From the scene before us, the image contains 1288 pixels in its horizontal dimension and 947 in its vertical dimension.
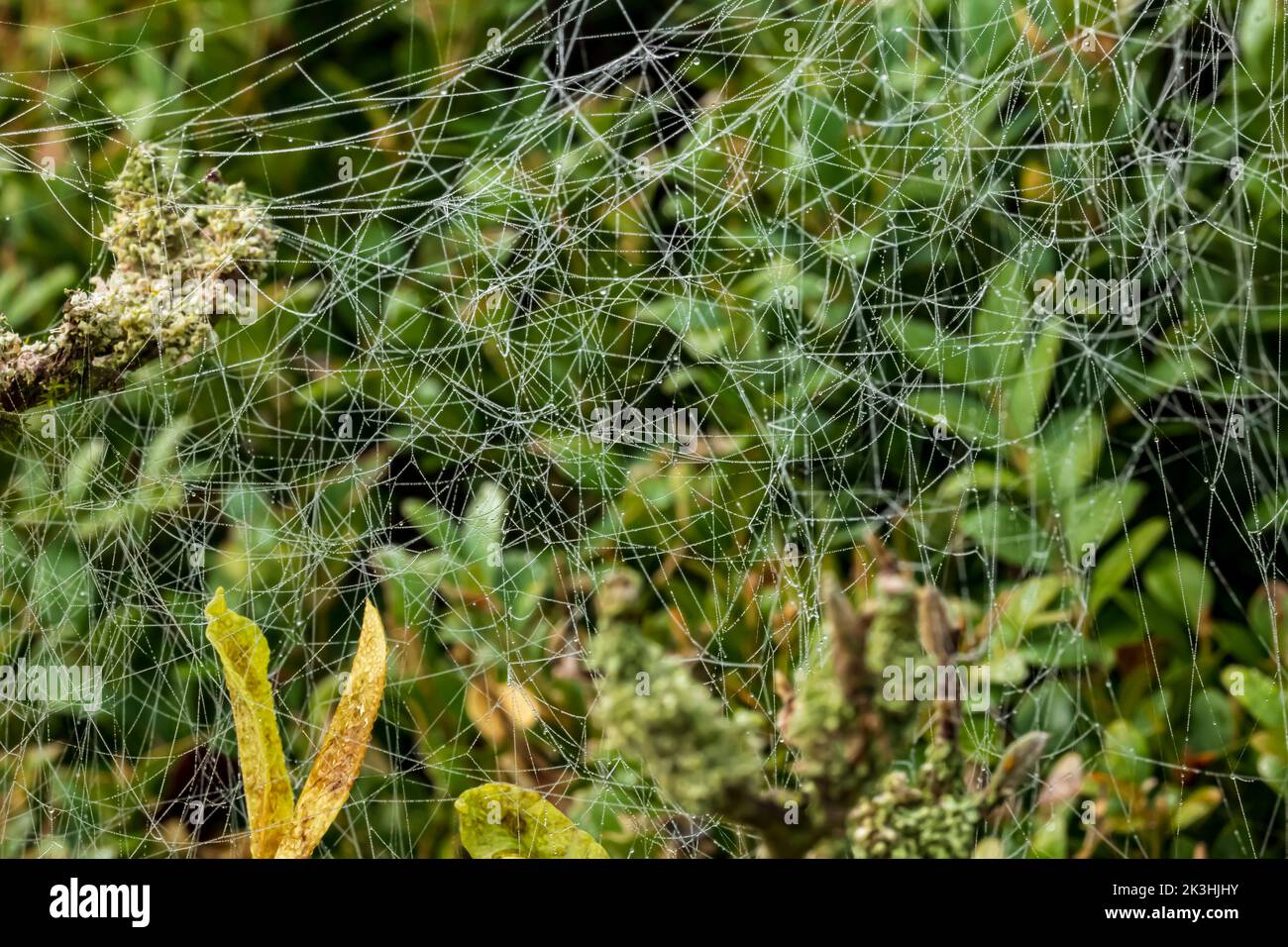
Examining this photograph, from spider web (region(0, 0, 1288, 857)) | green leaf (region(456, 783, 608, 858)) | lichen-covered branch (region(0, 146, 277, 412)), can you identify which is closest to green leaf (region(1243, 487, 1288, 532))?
spider web (region(0, 0, 1288, 857))

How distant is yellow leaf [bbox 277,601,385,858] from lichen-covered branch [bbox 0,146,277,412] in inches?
5.6

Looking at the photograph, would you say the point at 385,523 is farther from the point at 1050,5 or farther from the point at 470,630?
the point at 1050,5

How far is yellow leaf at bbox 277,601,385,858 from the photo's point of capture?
1.35ft

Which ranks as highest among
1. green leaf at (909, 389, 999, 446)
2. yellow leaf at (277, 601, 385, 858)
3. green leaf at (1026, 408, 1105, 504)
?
green leaf at (909, 389, 999, 446)

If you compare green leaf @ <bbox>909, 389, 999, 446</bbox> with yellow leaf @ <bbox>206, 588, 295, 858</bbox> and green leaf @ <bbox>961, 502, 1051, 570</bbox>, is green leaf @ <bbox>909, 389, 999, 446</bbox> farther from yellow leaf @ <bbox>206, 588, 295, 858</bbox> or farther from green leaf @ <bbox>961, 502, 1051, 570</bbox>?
yellow leaf @ <bbox>206, 588, 295, 858</bbox>

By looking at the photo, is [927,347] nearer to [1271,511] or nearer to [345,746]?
[1271,511]

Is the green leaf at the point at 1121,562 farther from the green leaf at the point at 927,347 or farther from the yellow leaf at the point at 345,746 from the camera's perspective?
the yellow leaf at the point at 345,746

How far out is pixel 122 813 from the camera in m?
0.57

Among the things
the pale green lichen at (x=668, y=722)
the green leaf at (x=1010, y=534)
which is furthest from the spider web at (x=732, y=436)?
the pale green lichen at (x=668, y=722)

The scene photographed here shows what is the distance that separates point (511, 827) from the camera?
42 cm

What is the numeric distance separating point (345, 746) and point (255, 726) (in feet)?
0.12

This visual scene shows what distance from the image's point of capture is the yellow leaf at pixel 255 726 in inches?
16.4
